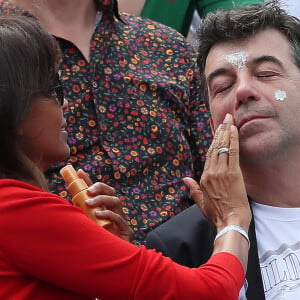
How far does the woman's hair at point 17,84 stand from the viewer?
205cm

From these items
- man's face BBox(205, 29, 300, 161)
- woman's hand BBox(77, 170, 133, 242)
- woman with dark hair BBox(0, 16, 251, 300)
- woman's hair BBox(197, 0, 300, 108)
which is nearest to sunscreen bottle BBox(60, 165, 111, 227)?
woman's hand BBox(77, 170, 133, 242)

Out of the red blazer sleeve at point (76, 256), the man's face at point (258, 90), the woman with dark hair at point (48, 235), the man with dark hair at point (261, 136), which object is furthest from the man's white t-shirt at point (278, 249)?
the red blazer sleeve at point (76, 256)

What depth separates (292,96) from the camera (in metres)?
2.77

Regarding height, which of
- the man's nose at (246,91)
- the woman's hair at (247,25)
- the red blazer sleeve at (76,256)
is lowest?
the red blazer sleeve at (76,256)

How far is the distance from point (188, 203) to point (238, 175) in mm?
652

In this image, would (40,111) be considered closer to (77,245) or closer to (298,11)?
(77,245)

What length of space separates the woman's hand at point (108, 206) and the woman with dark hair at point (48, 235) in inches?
7.5

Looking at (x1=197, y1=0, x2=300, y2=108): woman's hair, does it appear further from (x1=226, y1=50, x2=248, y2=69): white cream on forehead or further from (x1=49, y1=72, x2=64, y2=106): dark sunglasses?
(x1=49, y1=72, x2=64, y2=106): dark sunglasses

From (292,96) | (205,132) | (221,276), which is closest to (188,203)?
(205,132)

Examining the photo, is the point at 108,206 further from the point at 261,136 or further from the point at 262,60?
the point at 262,60

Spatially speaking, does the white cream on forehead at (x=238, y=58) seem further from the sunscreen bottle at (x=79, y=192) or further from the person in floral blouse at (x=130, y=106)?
the sunscreen bottle at (x=79, y=192)

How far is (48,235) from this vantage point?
1.91 metres

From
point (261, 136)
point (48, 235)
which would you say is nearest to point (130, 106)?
point (261, 136)

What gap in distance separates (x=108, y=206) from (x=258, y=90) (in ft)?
2.30
